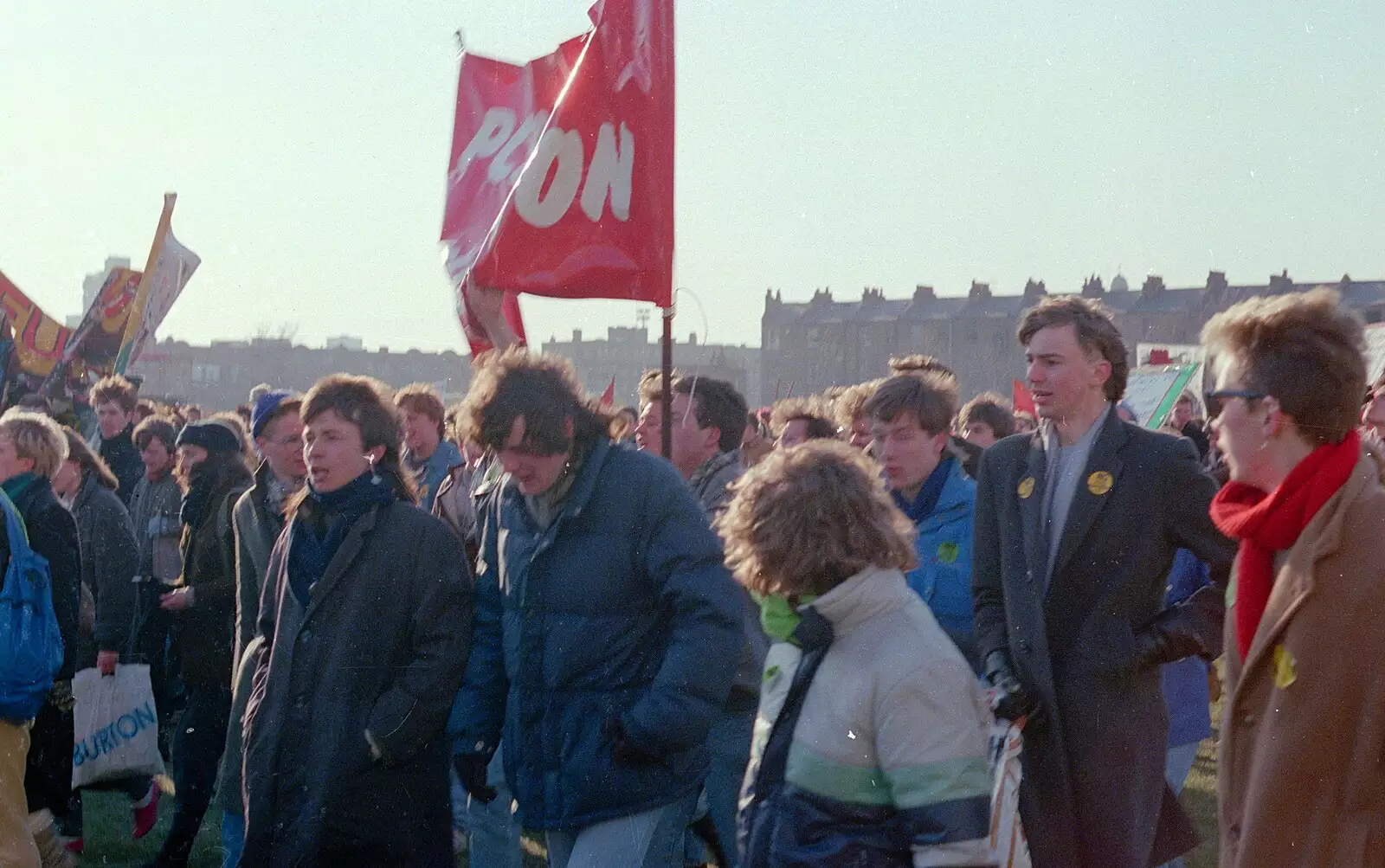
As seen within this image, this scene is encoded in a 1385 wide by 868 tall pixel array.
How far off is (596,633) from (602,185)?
192 cm

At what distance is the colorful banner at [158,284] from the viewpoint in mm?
12992

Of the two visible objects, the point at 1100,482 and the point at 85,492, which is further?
the point at 85,492

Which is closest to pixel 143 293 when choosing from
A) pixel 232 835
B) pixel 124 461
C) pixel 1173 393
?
pixel 124 461

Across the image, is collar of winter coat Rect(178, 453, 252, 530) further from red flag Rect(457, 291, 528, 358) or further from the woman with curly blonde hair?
the woman with curly blonde hair

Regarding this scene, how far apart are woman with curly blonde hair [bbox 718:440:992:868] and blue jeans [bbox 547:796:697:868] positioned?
0.83 metres

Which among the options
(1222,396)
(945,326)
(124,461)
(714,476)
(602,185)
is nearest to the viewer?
(1222,396)

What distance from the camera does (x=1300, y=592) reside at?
2615 millimetres

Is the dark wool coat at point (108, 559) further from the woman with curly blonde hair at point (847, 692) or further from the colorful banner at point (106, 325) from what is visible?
the colorful banner at point (106, 325)

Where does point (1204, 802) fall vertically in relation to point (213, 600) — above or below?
below

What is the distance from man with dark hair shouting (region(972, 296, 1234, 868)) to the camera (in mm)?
3762

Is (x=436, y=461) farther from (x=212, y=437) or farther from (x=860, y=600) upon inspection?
(x=860, y=600)

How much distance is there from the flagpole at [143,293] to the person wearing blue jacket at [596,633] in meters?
9.85

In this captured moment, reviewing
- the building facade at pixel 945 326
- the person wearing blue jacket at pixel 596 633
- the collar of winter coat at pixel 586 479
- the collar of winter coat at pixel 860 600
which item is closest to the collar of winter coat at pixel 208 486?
the person wearing blue jacket at pixel 596 633

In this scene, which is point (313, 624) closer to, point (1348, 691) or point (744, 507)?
point (744, 507)
